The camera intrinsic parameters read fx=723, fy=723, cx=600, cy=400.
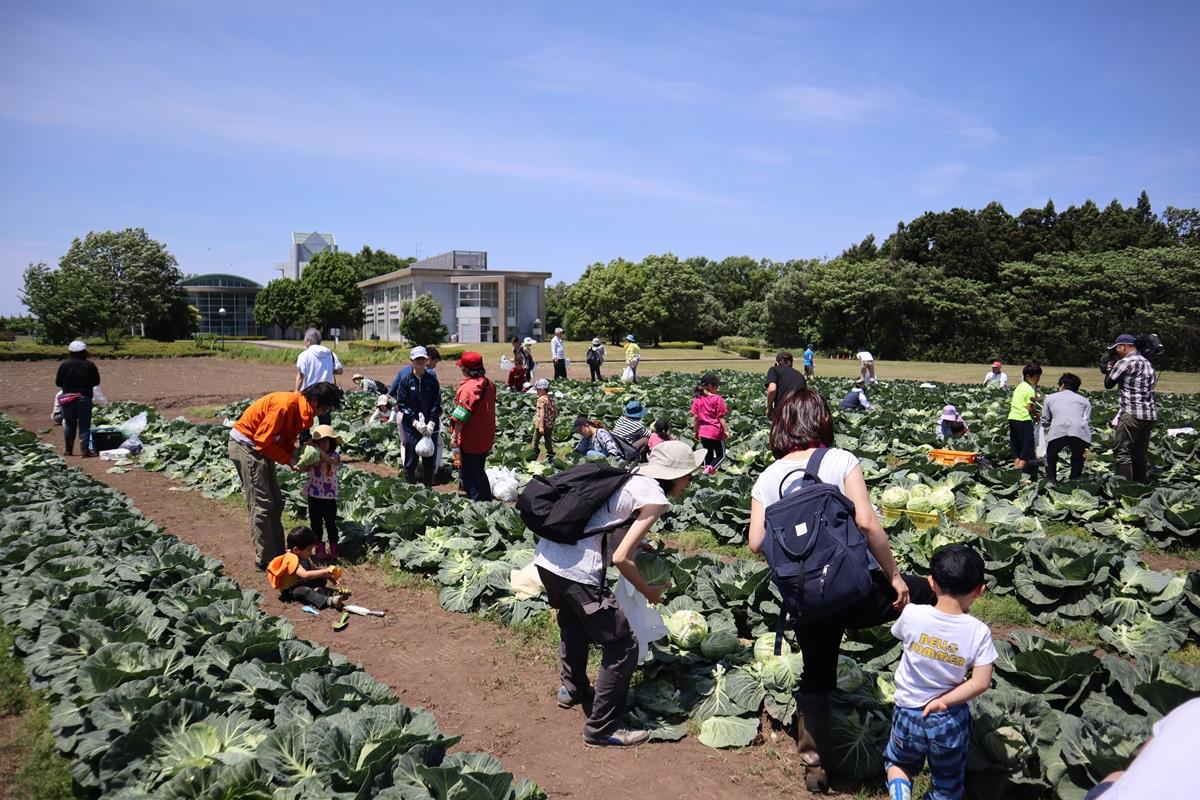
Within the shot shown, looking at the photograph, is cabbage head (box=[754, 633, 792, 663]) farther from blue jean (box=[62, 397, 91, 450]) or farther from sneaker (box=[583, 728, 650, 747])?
blue jean (box=[62, 397, 91, 450])

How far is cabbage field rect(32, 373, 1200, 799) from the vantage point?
3500 mm

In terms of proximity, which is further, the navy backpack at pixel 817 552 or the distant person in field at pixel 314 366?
the distant person in field at pixel 314 366

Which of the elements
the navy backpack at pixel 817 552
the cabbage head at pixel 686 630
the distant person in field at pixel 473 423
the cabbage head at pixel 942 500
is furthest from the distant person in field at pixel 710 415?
the navy backpack at pixel 817 552

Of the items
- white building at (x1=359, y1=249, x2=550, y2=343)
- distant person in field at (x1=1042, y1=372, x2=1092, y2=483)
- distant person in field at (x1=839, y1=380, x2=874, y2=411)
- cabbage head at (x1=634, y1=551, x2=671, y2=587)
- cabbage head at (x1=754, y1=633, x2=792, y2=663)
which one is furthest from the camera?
white building at (x1=359, y1=249, x2=550, y2=343)

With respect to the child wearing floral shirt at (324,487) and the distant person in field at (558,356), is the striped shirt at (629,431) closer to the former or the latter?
the child wearing floral shirt at (324,487)

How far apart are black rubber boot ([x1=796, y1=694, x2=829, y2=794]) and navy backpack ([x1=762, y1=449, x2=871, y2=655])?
592 millimetres

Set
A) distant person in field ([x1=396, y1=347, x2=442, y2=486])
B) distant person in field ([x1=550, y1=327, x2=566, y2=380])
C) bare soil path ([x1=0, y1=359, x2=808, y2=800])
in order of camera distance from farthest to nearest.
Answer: distant person in field ([x1=550, y1=327, x2=566, y2=380])
distant person in field ([x1=396, y1=347, x2=442, y2=486])
bare soil path ([x1=0, y1=359, x2=808, y2=800])

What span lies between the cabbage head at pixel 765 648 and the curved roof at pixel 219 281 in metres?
98.7

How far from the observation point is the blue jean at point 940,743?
3072 mm

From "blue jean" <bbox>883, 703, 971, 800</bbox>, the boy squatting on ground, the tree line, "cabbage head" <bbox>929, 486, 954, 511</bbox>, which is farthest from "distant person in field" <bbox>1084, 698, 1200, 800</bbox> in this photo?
the tree line

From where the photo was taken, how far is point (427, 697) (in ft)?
15.2

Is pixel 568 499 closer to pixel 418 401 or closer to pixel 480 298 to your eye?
pixel 418 401

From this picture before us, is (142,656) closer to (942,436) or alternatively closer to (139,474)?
(139,474)

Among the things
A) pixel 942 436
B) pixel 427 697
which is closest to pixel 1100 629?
pixel 427 697
